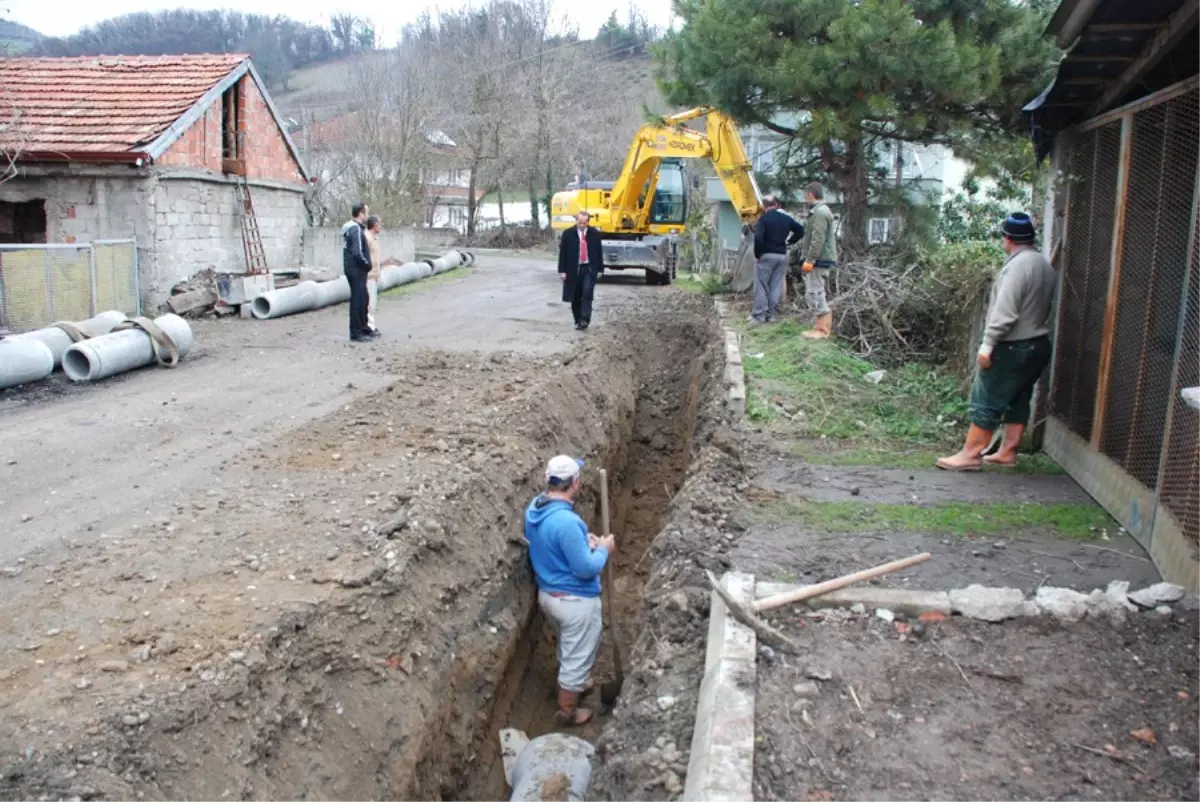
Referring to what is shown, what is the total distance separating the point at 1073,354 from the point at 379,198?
2570cm

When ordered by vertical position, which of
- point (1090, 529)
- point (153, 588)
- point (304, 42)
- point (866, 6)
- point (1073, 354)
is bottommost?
point (153, 588)

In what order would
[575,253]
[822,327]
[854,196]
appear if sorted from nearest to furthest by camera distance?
[822,327]
[575,253]
[854,196]

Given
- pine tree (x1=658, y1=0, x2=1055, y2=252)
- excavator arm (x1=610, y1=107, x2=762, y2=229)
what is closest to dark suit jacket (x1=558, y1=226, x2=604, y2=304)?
pine tree (x1=658, y1=0, x2=1055, y2=252)

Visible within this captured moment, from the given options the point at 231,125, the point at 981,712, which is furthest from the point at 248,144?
the point at 981,712

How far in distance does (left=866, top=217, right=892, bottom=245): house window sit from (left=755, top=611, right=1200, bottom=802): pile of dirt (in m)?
11.1

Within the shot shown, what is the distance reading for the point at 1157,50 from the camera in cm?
568

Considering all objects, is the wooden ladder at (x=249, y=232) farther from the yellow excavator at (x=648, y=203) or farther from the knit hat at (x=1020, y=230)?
the knit hat at (x=1020, y=230)

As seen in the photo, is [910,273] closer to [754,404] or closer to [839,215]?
[839,215]

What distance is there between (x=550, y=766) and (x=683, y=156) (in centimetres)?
1497

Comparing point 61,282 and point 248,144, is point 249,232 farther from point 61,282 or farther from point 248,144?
point 61,282

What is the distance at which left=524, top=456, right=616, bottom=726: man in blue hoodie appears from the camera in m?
6.68

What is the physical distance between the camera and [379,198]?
29844mm

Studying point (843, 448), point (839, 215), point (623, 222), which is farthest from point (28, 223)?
point (843, 448)

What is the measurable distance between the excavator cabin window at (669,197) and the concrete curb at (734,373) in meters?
10.2
